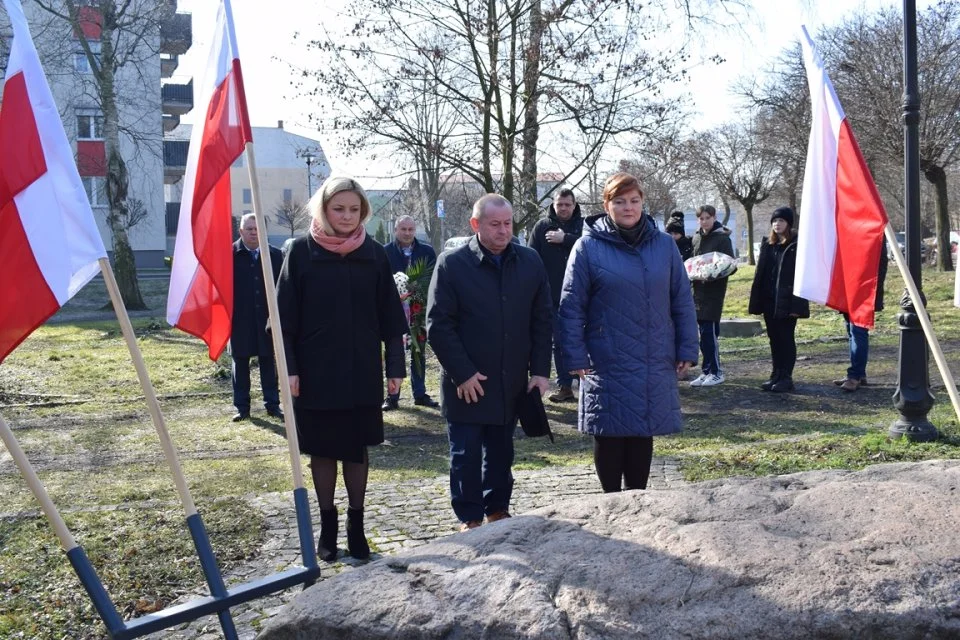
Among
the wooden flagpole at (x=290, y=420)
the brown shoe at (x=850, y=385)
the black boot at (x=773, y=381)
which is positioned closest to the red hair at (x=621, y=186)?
the wooden flagpole at (x=290, y=420)

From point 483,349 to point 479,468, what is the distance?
666 mm

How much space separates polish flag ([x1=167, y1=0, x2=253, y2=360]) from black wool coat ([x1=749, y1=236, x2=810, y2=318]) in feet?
24.6

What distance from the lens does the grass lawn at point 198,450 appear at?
17.8 feet

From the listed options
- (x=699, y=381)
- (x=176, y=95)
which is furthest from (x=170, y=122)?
(x=699, y=381)

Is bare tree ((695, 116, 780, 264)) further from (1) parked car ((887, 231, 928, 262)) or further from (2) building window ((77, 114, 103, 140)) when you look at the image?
(2) building window ((77, 114, 103, 140))

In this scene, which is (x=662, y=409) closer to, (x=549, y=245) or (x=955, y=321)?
(x=549, y=245)

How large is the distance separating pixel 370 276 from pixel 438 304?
1.31ft

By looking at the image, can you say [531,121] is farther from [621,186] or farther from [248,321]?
[621,186]

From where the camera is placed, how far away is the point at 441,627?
3469mm

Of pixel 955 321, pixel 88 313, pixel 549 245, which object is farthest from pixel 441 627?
pixel 88 313

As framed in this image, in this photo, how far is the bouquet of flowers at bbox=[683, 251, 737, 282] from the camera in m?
11.0

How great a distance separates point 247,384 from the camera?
10586mm

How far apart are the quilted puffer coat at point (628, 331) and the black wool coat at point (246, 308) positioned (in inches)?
194

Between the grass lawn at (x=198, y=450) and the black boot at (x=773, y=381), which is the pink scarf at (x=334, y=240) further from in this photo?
the black boot at (x=773, y=381)
